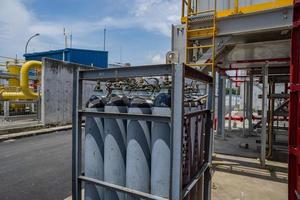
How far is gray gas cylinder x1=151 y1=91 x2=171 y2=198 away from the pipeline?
9.86 meters

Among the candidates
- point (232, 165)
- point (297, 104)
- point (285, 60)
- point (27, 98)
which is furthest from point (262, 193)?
point (27, 98)

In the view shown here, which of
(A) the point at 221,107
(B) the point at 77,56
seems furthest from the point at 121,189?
(B) the point at 77,56

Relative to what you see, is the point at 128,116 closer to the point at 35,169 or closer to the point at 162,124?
the point at 162,124

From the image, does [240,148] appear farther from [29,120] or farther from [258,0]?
[29,120]

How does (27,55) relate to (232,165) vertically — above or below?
above

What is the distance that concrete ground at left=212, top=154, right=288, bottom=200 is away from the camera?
3.70 m

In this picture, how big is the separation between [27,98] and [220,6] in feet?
30.7

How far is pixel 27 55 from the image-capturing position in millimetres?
16547

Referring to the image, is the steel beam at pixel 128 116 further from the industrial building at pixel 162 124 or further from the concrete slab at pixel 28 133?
the concrete slab at pixel 28 133

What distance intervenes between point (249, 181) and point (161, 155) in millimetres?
3136

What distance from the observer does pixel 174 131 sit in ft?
5.57

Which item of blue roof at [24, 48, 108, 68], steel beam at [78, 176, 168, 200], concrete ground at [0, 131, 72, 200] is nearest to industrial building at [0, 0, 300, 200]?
steel beam at [78, 176, 168, 200]

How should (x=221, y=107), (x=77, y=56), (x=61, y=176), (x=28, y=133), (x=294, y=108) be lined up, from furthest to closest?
(x=77, y=56), (x=221, y=107), (x=28, y=133), (x=61, y=176), (x=294, y=108)

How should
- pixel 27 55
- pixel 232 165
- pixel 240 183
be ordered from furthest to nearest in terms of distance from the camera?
pixel 27 55
pixel 232 165
pixel 240 183
